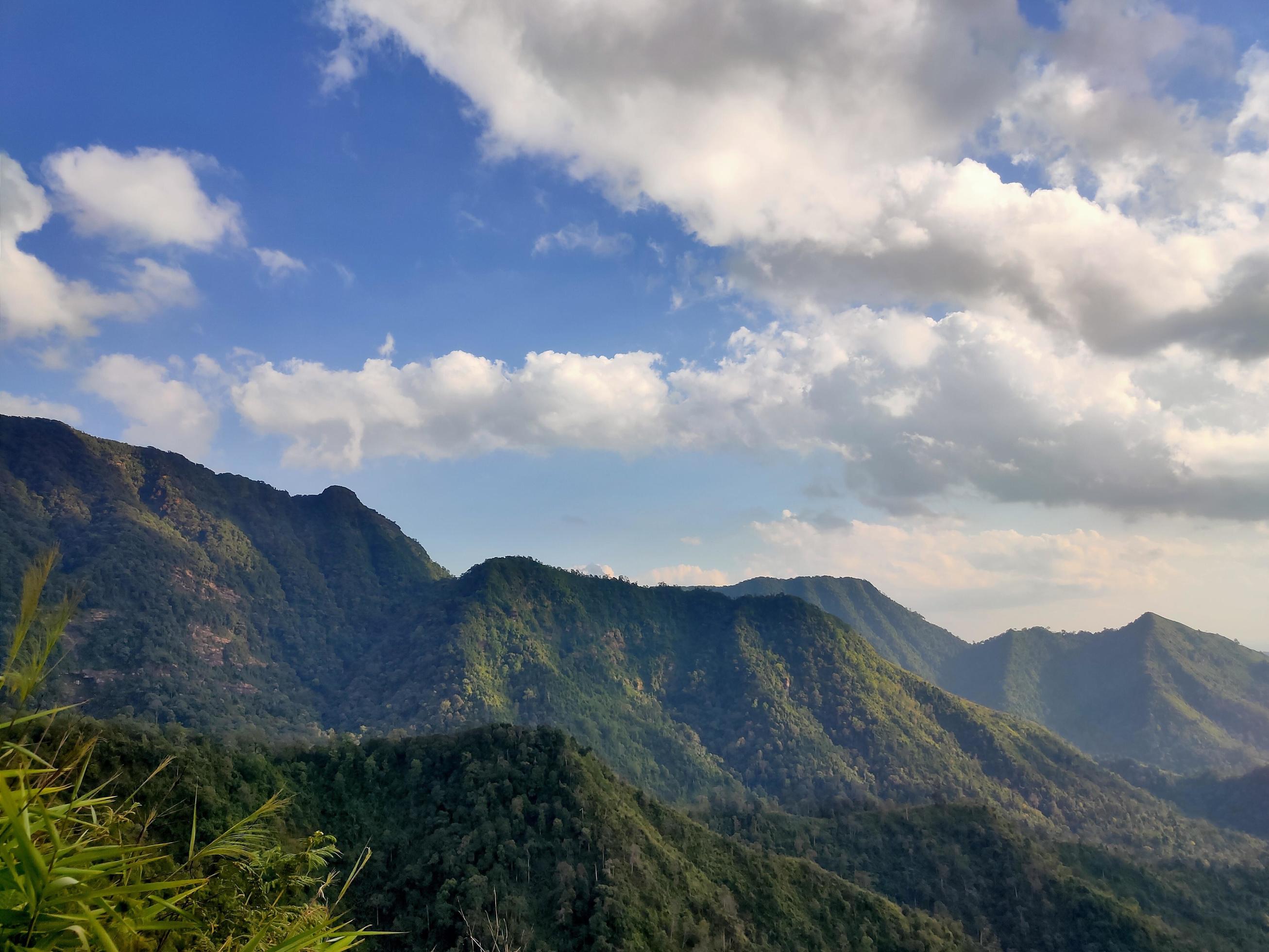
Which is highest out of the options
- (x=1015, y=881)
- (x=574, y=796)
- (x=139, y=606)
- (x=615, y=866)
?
(x=139, y=606)

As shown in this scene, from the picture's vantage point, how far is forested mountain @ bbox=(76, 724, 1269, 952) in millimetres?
58812

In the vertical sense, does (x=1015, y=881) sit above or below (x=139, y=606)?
below

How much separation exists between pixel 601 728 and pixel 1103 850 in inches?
4598

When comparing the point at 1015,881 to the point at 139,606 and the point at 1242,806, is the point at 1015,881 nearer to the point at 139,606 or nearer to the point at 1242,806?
the point at 1242,806

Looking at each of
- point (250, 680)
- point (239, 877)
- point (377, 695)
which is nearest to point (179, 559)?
point (250, 680)

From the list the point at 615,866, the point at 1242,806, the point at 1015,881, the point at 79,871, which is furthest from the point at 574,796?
the point at 1242,806

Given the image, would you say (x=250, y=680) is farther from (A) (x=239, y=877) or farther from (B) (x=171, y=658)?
(A) (x=239, y=877)

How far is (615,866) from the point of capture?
64.2 m

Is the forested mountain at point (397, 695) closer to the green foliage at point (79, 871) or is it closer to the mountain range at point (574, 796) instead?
the mountain range at point (574, 796)

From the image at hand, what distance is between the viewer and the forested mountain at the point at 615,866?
193ft

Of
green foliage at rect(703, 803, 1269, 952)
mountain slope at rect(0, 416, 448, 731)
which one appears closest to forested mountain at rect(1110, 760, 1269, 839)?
green foliage at rect(703, 803, 1269, 952)

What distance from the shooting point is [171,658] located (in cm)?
14750

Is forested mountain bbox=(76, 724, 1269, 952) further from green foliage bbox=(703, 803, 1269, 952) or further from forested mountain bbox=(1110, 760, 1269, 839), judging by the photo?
forested mountain bbox=(1110, 760, 1269, 839)

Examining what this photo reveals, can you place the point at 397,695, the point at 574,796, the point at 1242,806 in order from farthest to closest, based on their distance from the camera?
the point at 1242,806, the point at 397,695, the point at 574,796
